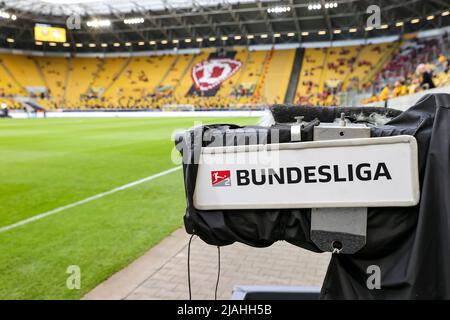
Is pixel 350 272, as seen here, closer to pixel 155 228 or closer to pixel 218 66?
pixel 155 228

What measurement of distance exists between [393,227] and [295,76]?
48682 millimetres

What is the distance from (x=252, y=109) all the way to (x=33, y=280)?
3577 cm

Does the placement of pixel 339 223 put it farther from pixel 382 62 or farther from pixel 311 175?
pixel 382 62

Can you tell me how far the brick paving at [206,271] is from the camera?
3.35 meters

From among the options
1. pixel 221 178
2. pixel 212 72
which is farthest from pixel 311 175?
pixel 212 72

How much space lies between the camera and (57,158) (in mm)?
10711

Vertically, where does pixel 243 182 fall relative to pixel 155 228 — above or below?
above

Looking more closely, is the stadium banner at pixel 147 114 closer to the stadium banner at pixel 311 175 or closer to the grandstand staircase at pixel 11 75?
the grandstand staircase at pixel 11 75

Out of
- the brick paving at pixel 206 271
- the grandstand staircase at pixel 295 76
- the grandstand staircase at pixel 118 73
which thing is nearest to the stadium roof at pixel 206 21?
the grandstand staircase at pixel 295 76

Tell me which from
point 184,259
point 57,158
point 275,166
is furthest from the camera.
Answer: point 57,158

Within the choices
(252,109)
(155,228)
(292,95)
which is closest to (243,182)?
(155,228)

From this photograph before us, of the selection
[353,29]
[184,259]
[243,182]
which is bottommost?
[184,259]

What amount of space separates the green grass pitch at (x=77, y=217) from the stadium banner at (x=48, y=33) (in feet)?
130

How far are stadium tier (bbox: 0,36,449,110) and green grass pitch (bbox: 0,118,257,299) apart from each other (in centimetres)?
3258
